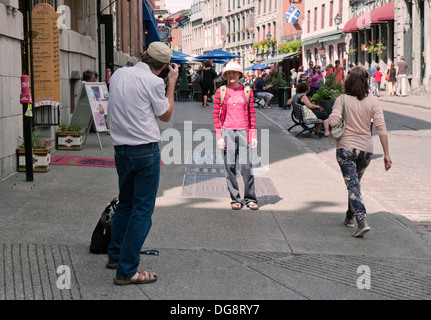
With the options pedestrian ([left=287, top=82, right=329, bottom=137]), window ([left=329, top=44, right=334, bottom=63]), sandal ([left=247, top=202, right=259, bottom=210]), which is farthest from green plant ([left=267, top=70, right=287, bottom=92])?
window ([left=329, top=44, right=334, bottom=63])

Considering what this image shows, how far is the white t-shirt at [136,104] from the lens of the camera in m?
4.88

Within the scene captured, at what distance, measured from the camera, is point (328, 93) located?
16516 mm

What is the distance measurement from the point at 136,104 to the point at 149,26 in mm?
38720

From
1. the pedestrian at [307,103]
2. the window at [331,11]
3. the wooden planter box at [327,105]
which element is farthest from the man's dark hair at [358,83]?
the window at [331,11]

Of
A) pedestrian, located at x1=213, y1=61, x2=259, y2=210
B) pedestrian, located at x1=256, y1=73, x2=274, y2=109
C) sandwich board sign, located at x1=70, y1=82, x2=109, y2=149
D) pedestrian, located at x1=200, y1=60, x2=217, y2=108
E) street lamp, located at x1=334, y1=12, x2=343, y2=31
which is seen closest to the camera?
pedestrian, located at x1=213, y1=61, x2=259, y2=210

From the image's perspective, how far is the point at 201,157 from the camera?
41.2ft

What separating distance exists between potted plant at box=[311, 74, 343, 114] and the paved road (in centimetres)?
83

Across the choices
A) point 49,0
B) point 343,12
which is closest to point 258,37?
point 343,12

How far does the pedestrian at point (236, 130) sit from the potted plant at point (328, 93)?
854cm

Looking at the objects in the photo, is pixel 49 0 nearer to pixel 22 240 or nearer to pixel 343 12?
pixel 22 240

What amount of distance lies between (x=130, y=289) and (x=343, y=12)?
5147 centimetres

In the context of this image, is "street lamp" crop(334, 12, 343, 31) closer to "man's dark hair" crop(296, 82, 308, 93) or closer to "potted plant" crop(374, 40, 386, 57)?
"potted plant" crop(374, 40, 386, 57)

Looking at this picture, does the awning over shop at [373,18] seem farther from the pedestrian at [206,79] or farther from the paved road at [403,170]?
the paved road at [403,170]

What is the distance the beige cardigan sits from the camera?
22.3 feet
